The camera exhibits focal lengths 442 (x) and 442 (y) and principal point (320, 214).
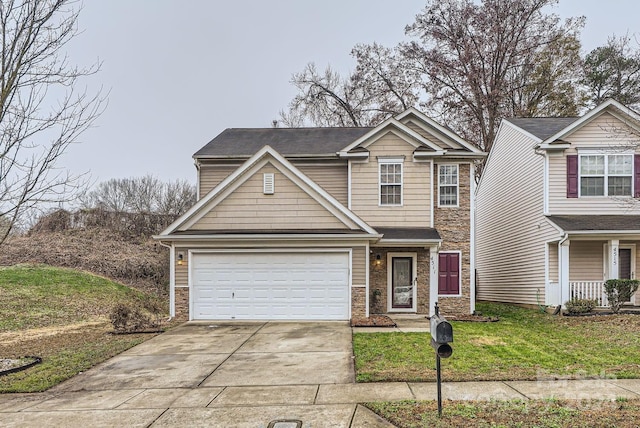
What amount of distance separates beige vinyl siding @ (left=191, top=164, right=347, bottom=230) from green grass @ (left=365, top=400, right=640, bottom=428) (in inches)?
319

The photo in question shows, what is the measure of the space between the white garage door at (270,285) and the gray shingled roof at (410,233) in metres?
2.04

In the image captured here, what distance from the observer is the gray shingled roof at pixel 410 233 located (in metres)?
14.1

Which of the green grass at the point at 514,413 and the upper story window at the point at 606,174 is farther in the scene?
the upper story window at the point at 606,174

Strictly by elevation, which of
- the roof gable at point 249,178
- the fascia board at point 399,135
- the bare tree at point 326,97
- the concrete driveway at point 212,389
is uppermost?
the bare tree at point 326,97

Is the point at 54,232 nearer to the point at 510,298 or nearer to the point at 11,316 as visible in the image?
the point at 11,316

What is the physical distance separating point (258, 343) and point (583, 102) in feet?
80.6

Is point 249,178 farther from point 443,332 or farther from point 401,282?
point 443,332

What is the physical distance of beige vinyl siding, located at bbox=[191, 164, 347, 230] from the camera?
13.4 metres

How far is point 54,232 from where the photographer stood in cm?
2367

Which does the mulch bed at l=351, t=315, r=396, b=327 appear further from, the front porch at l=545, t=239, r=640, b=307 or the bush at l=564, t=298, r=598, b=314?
the front porch at l=545, t=239, r=640, b=307

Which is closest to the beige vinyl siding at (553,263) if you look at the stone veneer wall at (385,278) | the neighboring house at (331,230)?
the neighboring house at (331,230)

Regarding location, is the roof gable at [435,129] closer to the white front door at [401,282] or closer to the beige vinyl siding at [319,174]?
the beige vinyl siding at [319,174]

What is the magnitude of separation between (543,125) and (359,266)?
387 inches

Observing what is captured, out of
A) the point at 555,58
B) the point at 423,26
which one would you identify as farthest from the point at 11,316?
the point at 555,58
